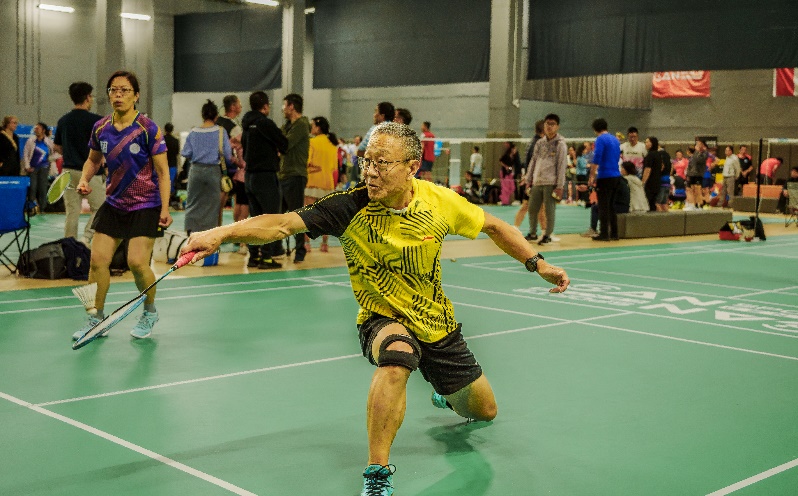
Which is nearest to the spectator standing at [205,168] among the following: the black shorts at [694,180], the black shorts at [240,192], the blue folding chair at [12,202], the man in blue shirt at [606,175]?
the black shorts at [240,192]

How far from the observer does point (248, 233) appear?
12.2ft

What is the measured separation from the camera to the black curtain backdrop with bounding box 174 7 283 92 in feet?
101

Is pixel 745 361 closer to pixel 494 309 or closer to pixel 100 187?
pixel 494 309

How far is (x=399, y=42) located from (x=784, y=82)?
48.1ft

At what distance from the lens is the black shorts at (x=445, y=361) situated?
4137mm

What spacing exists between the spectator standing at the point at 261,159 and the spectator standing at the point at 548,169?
4714 millimetres

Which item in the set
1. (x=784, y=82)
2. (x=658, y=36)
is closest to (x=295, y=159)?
(x=658, y=36)

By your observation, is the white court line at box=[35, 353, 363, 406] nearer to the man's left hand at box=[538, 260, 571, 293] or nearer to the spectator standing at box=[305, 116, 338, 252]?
the man's left hand at box=[538, 260, 571, 293]

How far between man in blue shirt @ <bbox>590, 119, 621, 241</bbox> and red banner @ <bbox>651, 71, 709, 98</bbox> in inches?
830

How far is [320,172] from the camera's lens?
12070 millimetres

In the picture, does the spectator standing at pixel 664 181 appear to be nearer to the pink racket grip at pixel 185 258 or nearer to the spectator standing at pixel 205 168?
the spectator standing at pixel 205 168

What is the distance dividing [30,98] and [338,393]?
31.3 meters

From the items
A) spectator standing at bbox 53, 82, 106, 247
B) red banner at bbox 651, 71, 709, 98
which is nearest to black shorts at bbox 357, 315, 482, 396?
spectator standing at bbox 53, 82, 106, 247

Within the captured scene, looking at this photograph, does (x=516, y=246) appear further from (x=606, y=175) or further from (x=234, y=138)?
(x=606, y=175)
